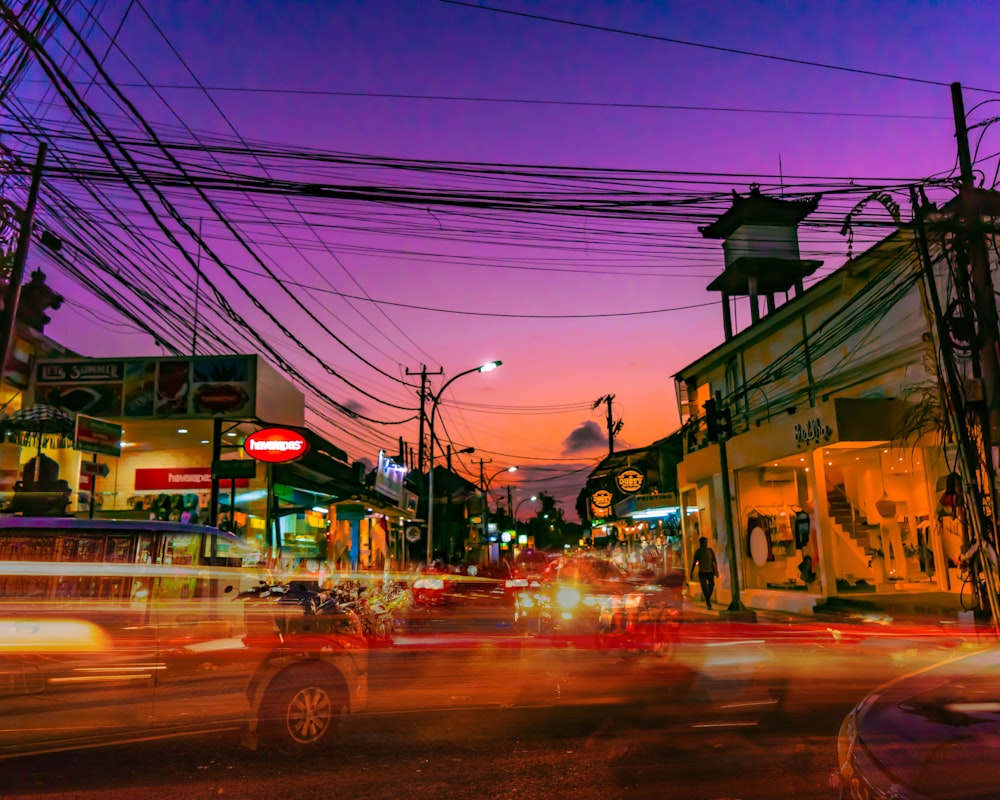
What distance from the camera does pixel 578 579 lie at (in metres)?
18.5

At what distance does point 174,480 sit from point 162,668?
17354 millimetres

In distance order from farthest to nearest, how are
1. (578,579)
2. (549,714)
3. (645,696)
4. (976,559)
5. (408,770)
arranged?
1. (578,579)
2. (976,559)
3. (645,696)
4. (549,714)
5. (408,770)

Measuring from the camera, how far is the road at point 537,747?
5.57 m

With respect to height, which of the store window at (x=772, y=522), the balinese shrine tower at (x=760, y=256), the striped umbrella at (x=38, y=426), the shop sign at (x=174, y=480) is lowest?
the store window at (x=772, y=522)

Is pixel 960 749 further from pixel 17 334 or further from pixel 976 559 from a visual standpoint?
pixel 17 334

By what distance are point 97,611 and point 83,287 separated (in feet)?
32.5

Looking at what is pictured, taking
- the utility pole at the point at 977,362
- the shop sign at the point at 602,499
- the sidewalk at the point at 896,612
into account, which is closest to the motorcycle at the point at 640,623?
the utility pole at the point at 977,362

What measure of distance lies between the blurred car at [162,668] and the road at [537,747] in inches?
14.7

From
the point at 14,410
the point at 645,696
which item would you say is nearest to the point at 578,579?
the point at 645,696

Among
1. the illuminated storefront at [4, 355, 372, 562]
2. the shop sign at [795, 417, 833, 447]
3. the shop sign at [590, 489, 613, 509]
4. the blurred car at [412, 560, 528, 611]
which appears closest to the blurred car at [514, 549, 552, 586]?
the blurred car at [412, 560, 528, 611]

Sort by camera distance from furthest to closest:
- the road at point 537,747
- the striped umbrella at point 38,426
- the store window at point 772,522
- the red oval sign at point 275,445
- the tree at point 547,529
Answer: the tree at point 547,529 → the store window at point 772,522 → the red oval sign at point 275,445 → the striped umbrella at point 38,426 → the road at point 537,747

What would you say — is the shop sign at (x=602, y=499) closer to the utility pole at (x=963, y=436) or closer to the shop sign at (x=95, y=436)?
the utility pole at (x=963, y=436)

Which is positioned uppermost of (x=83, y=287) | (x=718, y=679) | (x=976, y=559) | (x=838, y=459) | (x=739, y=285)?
(x=739, y=285)

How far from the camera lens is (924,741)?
662 centimetres
